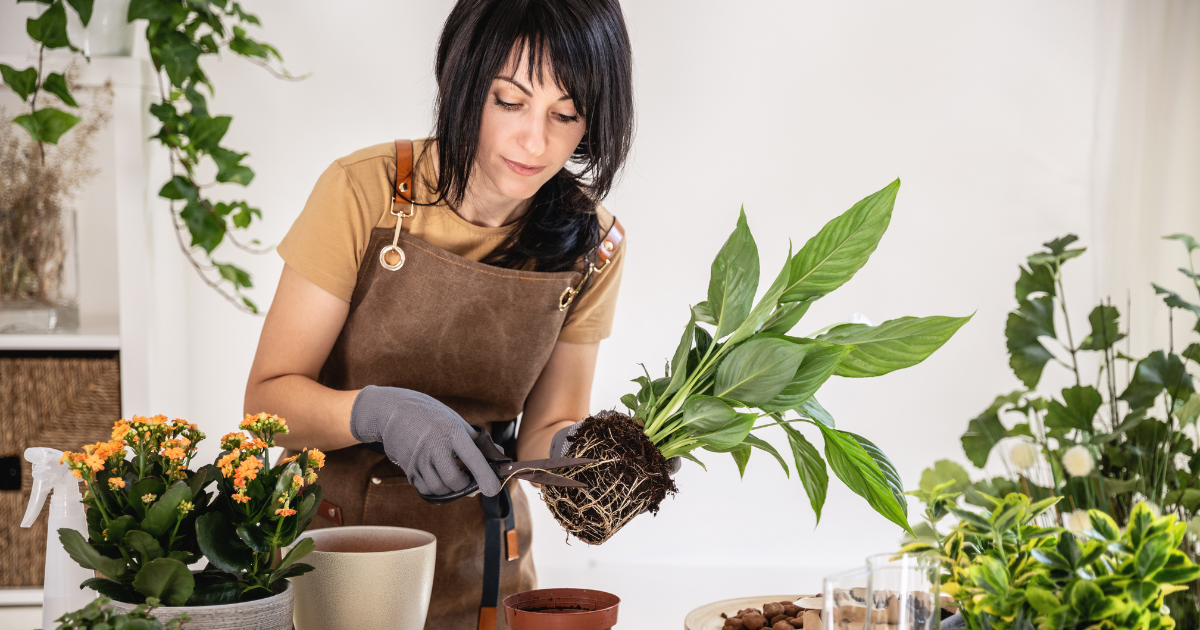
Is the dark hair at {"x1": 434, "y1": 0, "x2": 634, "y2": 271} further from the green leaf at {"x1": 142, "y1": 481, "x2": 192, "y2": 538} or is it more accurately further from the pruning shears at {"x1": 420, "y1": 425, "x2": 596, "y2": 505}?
the green leaf at {"x1": 142, "y1": 481, "x2": 192, "y2": 538}

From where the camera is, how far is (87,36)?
5.36 ft

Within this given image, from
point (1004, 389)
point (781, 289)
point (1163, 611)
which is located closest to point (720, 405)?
point (781, 289)

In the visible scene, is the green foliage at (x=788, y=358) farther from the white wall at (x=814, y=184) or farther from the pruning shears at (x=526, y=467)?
the white wall at (x=814, y=184)

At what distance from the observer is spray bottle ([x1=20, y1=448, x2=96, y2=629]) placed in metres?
0.64

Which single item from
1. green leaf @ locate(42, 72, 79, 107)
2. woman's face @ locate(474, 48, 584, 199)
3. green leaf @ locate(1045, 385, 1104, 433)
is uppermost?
green leaf @ locate(42, 72, 79, 107)

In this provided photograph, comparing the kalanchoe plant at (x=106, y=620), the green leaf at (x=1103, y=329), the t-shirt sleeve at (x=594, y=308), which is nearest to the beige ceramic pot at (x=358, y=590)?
the kalanchoe plant at (x=106, y=620)

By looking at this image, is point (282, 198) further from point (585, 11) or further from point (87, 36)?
point (585, 11)

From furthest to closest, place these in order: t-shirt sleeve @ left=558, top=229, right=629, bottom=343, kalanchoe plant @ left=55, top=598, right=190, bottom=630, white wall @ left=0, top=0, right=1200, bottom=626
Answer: white wall @ left=0, top=0, right=1200, bottom=626 → t-shirt sleeve @ left=558, top=229, right=629, bottom=343 → kalanchoe plant @ left=55, top=598, right=190, bottom=630

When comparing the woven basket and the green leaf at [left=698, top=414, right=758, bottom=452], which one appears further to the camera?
the woven basket

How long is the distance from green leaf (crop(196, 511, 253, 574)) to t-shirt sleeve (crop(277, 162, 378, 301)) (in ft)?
1.51

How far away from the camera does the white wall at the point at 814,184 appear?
84.7 inches

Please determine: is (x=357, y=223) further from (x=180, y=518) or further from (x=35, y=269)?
(x=35, y=269)

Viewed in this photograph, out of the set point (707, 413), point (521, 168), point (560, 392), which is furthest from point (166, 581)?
point (560, 392)

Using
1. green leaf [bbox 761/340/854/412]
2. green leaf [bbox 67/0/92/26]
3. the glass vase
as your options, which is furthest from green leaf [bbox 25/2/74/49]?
green leaf [bbox 761/340/854/412]
